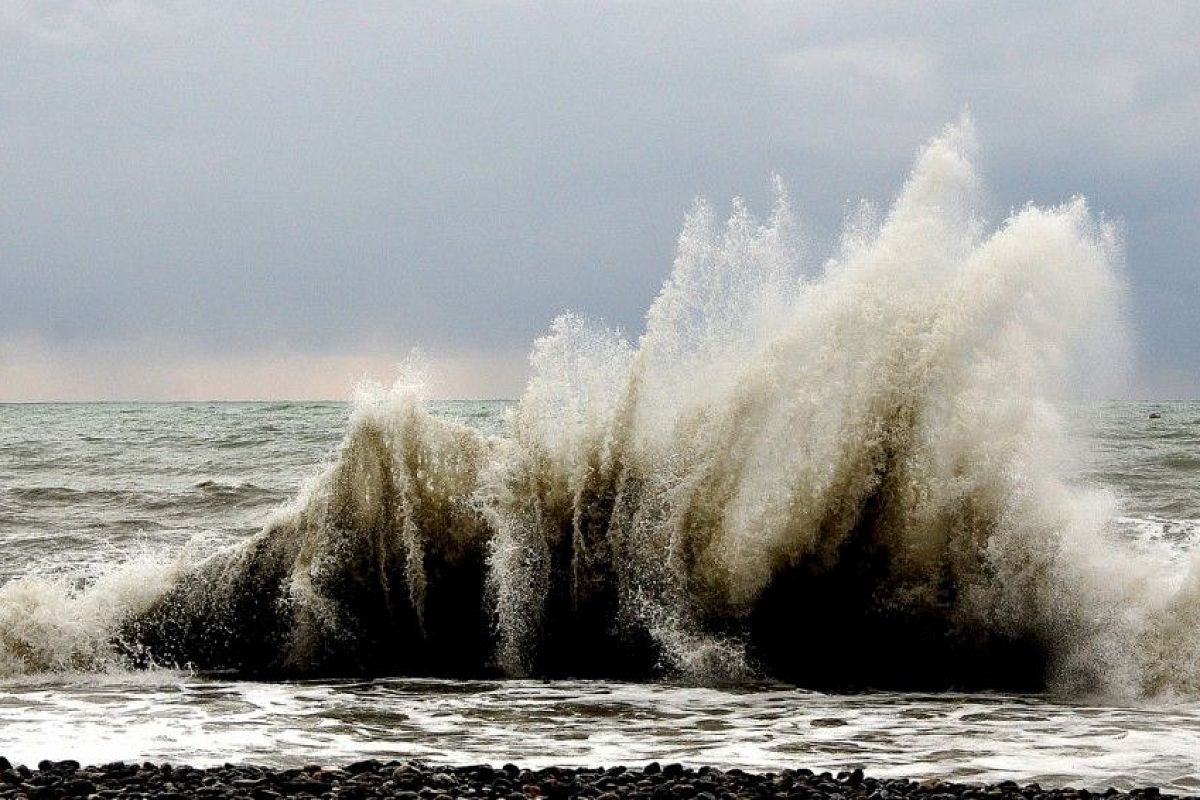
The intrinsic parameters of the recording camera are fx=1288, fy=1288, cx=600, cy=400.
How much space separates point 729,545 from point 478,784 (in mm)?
4634

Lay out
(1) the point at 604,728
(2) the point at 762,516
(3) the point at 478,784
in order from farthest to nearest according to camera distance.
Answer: (2) the point at 762,516 → (1) the point at 604,728 → (3) the point at 478,784

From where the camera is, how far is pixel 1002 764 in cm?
677

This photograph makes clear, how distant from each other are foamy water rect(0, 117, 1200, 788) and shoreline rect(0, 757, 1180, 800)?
2156 millimetres

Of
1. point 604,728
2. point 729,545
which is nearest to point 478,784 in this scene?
point 604,728

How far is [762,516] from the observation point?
1025 centimetres

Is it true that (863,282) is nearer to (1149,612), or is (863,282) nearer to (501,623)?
(1149,612)

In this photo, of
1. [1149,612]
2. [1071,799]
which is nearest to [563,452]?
[1149,612]

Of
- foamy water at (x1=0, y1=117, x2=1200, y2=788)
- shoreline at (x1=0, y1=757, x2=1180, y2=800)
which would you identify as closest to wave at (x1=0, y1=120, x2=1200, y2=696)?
foamy water at (x1=0, y1=117, x2=1200, y2=788)

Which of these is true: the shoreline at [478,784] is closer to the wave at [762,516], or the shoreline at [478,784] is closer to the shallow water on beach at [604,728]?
the shallow water on beach at [604,728]

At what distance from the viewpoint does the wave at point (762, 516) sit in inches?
388

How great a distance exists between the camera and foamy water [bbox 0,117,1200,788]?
31.0ft

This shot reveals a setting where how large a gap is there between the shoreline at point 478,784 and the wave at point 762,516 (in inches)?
136

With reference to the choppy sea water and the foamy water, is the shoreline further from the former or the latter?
the foamy water

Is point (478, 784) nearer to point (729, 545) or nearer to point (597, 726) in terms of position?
point (597, 726)
